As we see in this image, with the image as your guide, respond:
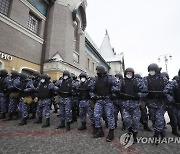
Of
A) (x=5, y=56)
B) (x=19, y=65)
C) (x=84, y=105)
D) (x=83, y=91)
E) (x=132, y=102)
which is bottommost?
(x=84, y=105)

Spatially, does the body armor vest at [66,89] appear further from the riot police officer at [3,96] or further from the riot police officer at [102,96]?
the riot police officer at [3,96]

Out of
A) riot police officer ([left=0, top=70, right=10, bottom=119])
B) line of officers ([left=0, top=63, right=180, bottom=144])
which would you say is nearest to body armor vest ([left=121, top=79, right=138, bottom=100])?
line of officers ([left=0, top=63, right=180, bottom=144])

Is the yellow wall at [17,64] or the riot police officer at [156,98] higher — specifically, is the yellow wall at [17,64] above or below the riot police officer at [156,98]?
above

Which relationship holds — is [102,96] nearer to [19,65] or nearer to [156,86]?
[156,86]

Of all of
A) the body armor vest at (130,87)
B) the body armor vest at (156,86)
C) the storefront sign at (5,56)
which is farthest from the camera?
the storefront sign at (5,56)

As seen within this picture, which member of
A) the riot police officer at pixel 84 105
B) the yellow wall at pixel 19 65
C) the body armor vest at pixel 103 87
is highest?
the yellow wall at pixel 19 65

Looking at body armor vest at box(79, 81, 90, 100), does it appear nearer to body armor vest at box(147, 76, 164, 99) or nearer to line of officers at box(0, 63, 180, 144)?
line of officers at box(0, 63, 180, 144)

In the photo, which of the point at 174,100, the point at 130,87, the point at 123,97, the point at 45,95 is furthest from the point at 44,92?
the point at 174,100

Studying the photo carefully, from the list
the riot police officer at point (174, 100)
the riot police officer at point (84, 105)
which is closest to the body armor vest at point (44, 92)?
the riot police officer at point (84, 105)

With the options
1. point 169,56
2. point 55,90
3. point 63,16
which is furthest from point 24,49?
point 169,56

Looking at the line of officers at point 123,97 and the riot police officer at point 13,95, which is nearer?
the line of officers at point 123,97

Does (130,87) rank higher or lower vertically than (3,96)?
higher

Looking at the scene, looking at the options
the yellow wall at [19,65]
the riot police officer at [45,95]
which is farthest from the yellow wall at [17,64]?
the riot police officer at [45,95]

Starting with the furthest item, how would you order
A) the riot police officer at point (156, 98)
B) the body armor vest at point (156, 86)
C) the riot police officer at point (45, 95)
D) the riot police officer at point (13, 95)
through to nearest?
the riot police officer at point (13, 95) → the riot police officer at point (45, 95) → the body armor vest at point (156, 86) → the riot police officer at point (156, 98)
